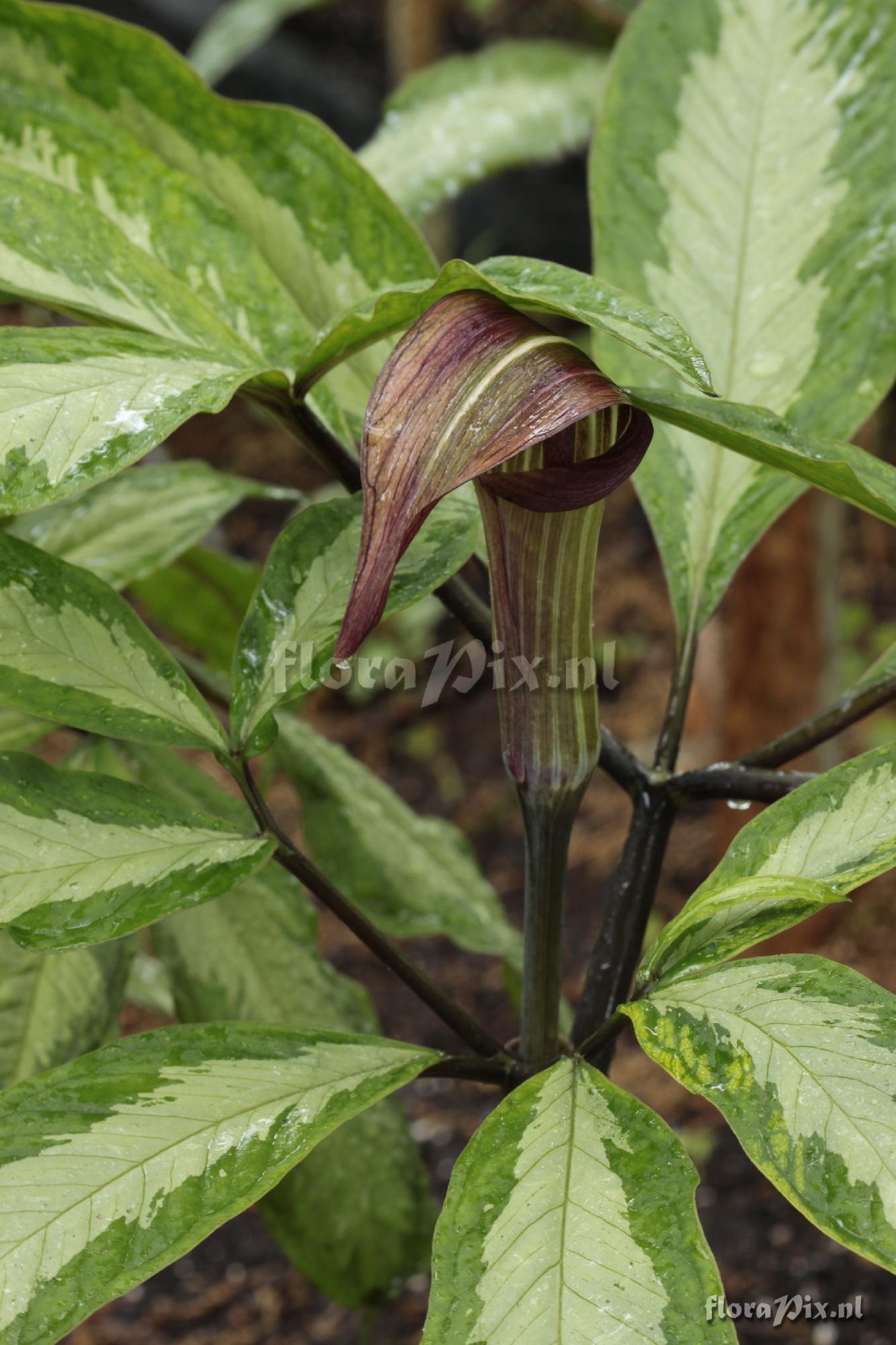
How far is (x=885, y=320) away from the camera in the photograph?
1.85ft

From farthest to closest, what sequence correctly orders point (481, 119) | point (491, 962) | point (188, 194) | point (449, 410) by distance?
point (491, 962), point (481, 119), point (188, 194), point (449, 410)

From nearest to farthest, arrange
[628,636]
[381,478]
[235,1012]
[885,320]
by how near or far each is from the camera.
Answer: [381,478] < [885,320] < [235,1012] < [628,636]

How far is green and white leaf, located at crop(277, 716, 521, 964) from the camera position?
725 mm

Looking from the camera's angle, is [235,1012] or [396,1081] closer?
[396,1081]

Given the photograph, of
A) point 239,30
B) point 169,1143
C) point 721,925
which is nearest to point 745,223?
point 721,925

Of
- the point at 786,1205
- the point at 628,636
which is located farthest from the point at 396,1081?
the point at 628,636

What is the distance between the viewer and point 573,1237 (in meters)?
0.37

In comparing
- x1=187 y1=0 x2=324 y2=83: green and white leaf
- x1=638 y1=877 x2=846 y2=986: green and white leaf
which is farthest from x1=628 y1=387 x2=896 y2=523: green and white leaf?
x1=187 y1=0 x2=324 y2=83: green and white leaf

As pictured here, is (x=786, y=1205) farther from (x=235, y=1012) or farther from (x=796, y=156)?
(x=796, y=156)

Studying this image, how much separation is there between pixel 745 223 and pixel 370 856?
0.38 meters

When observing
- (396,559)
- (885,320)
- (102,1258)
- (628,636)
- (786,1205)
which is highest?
(628,636)

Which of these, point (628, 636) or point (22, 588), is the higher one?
point (628, 636)

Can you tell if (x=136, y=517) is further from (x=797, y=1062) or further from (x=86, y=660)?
(x=797, y=1062)

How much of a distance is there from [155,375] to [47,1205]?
0.80 ft
